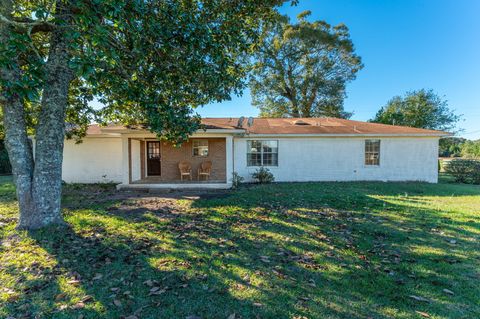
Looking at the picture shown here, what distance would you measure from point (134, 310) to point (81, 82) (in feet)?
27.9

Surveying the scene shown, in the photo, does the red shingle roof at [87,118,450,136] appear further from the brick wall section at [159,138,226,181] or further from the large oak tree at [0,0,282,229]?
the large oak tree at [0,0,282,229]

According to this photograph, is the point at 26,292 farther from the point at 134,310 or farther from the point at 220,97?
the point at 220,97

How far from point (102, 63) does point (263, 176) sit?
9.66m

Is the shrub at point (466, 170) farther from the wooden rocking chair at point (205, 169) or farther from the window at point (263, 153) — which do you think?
the wooden rocking chair at point (205, 169)

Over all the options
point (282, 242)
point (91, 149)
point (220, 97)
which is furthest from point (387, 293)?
point (91, 149)

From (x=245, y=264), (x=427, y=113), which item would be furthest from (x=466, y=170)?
(x=245, y=264)

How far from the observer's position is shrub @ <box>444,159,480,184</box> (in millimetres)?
13922

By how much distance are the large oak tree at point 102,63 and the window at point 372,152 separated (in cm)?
985

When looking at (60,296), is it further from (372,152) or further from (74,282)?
(372,152)

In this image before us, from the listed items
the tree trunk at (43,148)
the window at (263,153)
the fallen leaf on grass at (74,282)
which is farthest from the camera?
the window at (263,153)

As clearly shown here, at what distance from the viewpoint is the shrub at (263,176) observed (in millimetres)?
12766

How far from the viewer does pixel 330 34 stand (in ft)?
79.0

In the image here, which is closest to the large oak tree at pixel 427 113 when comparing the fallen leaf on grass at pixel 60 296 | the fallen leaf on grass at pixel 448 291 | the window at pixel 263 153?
the window at pixel 263 153

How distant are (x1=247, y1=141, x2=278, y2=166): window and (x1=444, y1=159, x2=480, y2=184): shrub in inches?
461
